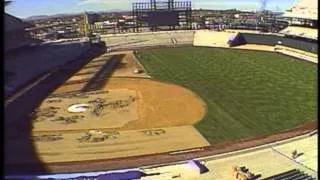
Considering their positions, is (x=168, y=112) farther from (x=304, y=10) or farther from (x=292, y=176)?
(x=304, y=10)

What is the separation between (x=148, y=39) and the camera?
5328cm

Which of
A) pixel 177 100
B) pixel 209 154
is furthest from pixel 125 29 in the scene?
pixel 209 154

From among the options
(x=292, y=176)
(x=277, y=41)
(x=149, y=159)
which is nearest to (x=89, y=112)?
(x=149, y=159)

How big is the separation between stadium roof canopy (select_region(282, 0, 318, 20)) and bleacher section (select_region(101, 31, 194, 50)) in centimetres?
1161

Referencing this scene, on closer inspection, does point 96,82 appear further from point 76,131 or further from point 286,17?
point 286,17

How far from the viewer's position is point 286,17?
47906mm

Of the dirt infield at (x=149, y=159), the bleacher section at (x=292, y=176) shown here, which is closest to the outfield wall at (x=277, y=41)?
the dirt infield at (x=149, y=159)

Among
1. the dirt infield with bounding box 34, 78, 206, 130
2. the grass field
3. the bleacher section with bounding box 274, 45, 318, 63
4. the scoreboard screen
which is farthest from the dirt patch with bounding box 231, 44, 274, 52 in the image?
the dirt infield with bounding box 34, 78, 206, 130

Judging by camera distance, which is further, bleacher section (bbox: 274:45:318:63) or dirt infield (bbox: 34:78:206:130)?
bleacher section (bbox: 274:45:318:63)

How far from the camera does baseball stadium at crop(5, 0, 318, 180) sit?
52.3 feet

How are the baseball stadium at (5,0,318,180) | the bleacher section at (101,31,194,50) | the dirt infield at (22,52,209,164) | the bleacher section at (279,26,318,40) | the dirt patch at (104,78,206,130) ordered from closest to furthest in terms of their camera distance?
1. the baseball stadium at (5,0,318,180)
2. the dirt infield at (22,52,209,164)
3. the dirt patch at (104,78,206,130)
4. the bleacher section at (279,26,318,40)
5. the bleacher section at (101,31,194,50)

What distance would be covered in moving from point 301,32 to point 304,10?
293cm

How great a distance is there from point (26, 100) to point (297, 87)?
53.7ft

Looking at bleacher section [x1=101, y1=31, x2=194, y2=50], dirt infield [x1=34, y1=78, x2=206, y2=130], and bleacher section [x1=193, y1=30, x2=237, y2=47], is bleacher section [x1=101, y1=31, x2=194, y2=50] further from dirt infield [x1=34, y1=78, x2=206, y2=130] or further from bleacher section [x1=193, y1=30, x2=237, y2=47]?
dirt infield [x1=34, y1=78, x2=206, y2=130]
